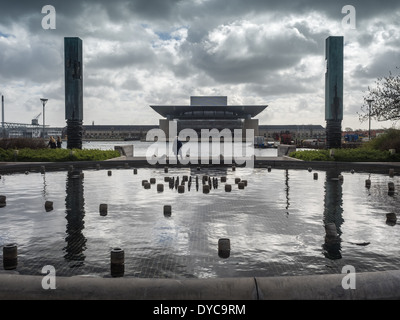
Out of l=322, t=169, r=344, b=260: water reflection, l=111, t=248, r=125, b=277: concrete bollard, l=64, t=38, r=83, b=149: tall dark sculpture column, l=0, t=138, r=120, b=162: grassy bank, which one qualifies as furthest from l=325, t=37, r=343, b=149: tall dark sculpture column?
l=111, t=248, r=125, b=277: concrete bollard

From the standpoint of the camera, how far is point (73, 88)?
33.6 meters

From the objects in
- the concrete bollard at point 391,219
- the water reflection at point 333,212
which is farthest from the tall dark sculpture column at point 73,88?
the concrete bollard at point 391,219

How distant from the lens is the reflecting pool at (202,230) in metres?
6.67

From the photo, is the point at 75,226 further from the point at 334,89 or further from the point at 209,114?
the point at 209,114

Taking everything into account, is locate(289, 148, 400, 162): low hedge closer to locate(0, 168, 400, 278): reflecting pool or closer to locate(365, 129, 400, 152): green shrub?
locate(365, 129, 400, 152): green shrub

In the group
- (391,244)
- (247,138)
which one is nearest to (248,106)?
(247,138)

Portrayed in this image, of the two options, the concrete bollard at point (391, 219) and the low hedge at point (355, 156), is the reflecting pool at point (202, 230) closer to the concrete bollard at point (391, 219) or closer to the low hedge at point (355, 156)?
the concrete bollard at point (391, 219)

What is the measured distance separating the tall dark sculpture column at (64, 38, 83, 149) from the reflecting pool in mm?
18179

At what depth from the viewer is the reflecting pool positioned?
6.67 meters

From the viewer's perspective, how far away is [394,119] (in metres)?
33.1

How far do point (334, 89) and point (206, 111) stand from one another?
5008 inches

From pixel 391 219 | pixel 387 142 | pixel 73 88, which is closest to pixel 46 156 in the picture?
pixel 73 88

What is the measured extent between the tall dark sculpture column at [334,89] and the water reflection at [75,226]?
24763 millimetres
